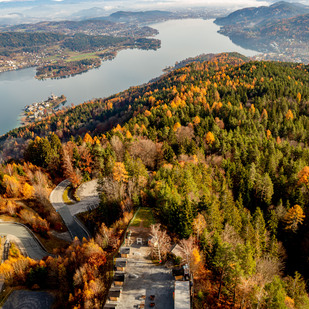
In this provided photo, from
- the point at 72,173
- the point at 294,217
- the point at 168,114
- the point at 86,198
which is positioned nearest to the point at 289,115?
the point at 168,114

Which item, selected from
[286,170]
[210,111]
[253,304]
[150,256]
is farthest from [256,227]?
[210,111]

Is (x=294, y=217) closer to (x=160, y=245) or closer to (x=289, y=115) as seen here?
(x=160, y=245)

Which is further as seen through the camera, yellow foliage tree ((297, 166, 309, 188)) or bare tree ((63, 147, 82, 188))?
bare tree ((63, 147, 82, 188))

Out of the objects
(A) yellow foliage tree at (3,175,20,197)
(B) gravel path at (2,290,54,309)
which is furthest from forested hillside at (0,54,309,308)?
(B) gravel path at (2,290,54,309)

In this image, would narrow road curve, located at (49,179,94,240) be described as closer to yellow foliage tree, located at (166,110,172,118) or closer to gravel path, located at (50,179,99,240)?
gravel path, located at (50,179,99,240)

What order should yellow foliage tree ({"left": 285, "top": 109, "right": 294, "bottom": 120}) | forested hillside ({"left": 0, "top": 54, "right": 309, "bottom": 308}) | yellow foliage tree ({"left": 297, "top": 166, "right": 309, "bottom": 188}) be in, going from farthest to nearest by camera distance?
yellow foliage tree ({"left": 285, "top": 109, "right": 294, "bottom": 120}) < yellow foliage tree ({"left": 297, "top": 166, "right": 309, "bottom": 188}) < forested hillside ({"left": 0, "top": 54, "right": 309, "bottom": 308})

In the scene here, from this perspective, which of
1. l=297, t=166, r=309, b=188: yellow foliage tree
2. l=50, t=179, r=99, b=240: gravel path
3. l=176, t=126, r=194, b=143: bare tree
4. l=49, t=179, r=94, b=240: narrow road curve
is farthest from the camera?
l=176, t=126, r=194, b=143: bare tree
